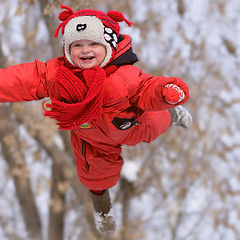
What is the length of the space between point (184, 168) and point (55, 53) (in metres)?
2.52

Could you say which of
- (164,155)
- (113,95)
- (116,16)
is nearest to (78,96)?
(113,95)

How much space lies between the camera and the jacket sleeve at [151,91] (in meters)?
1.09

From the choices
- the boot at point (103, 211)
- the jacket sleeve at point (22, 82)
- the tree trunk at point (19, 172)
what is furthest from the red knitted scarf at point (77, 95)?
the tree trunk at point (19, 172)

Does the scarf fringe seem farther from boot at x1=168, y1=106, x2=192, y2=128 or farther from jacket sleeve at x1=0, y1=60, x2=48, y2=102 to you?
boot at x1=168, y1=106, x2=192, y2=128

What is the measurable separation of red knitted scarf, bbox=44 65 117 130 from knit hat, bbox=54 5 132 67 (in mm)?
64

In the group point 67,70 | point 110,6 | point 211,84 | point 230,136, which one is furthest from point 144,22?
point 67,70

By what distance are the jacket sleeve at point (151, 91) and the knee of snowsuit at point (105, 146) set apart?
0.53ft

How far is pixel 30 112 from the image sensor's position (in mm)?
2668

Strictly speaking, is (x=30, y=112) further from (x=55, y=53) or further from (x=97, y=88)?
(x=97, y=88)

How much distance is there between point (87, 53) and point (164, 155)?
2821 millimetres

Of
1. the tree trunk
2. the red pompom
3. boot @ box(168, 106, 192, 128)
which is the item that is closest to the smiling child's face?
the red pompom

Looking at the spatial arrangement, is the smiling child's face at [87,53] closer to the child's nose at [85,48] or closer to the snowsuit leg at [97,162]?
the child's nose at [85,48]

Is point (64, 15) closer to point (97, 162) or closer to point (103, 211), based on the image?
point (97, 162)

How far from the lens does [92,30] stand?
3.73 feet
